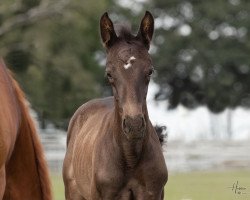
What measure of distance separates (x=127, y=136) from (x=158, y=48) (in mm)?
36526

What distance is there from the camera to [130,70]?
17.8 feet

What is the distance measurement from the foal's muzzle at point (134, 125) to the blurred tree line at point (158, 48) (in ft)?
89.2

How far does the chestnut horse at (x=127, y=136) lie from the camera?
536cm

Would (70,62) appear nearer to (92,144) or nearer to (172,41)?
(172,41)

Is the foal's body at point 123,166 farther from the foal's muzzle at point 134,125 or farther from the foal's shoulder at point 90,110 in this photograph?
the foal's shoulder at point 90,110

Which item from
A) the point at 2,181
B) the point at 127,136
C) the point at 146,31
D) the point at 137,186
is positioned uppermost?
the point at 146,31

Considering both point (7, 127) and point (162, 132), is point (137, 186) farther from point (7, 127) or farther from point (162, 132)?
point (7, 127)

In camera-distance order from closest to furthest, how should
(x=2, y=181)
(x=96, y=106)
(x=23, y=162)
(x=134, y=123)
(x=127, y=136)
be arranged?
(x=2, y=181)
(x=23, y=162)
(x=134, y=123)
(x=127, y=136)
(x=96, y=106)

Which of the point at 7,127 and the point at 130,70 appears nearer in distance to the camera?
the point at 7,127

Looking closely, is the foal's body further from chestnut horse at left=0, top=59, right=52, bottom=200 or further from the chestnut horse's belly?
the chestnut horse's belly

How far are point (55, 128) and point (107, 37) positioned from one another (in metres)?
28.2

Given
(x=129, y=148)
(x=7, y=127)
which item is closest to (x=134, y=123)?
(x=129, y=148)

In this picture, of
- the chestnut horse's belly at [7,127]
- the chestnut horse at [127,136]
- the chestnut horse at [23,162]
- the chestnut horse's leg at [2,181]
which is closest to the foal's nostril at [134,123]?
the chestnut horse at [127,136]

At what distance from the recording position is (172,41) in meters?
41.4
